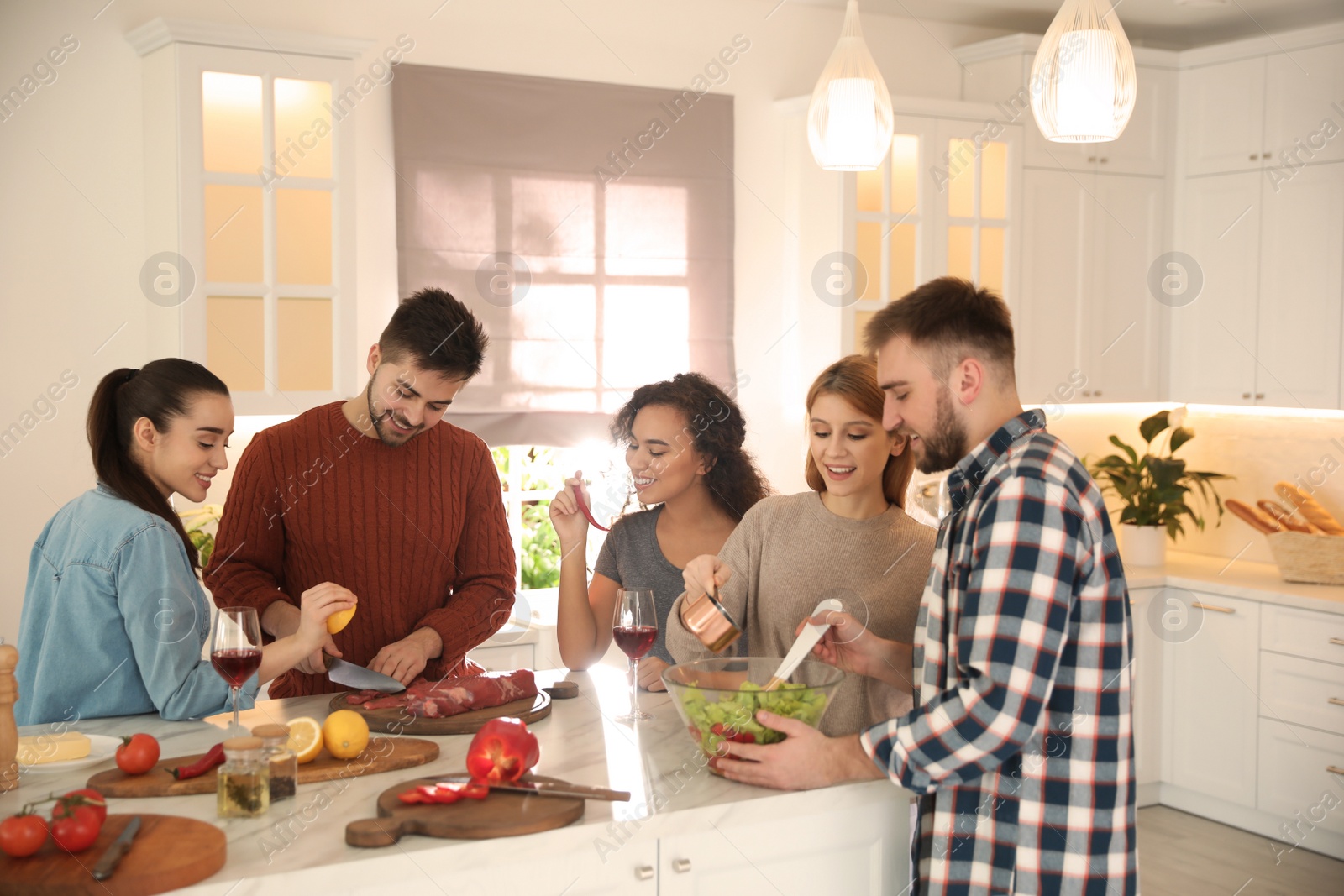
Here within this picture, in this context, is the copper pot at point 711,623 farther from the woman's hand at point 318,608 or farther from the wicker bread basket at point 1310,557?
the wicker bread basket at point 1310,557

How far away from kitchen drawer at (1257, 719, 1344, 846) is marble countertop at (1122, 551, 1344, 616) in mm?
438

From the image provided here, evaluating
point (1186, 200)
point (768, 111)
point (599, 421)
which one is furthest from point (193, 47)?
point (1186, 200)

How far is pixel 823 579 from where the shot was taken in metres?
2.12

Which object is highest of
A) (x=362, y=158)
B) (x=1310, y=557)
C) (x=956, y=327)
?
(x=362, y=158)

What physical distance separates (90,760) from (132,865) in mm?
441

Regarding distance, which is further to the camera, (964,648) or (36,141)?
(36,141)

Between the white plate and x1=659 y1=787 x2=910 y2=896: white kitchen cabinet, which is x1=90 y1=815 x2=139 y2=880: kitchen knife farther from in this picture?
x1=659 y1=787 x2=910 y2=896: white kitchen cabinet

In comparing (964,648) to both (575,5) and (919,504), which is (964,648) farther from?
(575,5)

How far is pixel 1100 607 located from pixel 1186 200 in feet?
12.3

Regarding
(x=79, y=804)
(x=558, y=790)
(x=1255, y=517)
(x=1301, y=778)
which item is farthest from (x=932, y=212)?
(x=79, y=804)

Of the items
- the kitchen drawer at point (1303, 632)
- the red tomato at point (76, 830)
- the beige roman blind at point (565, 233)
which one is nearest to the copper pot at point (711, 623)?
the red tomato at point (76, 830)

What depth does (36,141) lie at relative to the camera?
3391 mm

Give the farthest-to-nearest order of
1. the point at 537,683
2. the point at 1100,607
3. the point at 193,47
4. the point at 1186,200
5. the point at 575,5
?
the point at 1186,200 < the point at 575,5 < the point at 193,47 < the point at 537,683 < the point at 1100,607

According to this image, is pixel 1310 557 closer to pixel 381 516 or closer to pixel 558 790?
pixel 381 516
